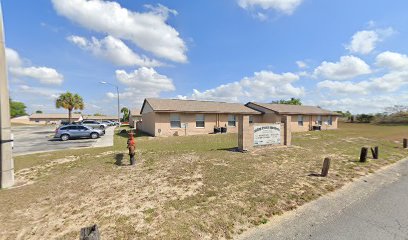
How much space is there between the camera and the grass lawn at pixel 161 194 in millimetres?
4551

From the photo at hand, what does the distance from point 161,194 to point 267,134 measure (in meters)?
9.50

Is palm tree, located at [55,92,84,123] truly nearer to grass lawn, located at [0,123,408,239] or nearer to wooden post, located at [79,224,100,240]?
grass lawn, located at [0,123,408,239]

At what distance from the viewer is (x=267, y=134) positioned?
13.8 meters

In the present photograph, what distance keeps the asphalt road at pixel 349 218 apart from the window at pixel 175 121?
1706 centimetres

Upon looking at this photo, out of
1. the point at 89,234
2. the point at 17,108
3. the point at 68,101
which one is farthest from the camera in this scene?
the point at 17,108

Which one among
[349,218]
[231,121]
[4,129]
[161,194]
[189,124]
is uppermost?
[4,129]

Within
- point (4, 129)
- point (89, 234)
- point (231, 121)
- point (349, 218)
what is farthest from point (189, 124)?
point (89, 234)

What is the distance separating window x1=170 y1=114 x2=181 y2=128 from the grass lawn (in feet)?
36.1

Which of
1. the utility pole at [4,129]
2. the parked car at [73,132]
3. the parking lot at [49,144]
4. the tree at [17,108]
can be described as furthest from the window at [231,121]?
the tree at [17,108]

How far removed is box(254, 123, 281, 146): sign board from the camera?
13.3 metres

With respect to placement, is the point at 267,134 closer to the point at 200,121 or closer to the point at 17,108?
the point at 200,121

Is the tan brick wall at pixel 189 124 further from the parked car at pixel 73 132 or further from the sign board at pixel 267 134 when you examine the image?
the sign board at pixel 267 134

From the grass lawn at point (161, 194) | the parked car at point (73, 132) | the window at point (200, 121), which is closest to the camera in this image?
the grass lawn at point (161, 194)

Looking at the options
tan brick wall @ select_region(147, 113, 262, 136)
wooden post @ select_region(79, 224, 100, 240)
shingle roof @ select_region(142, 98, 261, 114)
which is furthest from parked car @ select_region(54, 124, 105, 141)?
wooden post @ select_region(79, 224, 100, 240)
